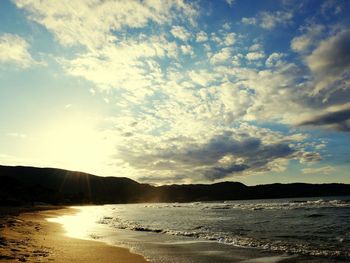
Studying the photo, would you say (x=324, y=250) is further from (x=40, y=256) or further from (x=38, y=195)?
(x=38, y=195)

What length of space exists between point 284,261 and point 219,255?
3.29 m

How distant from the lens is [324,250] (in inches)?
773

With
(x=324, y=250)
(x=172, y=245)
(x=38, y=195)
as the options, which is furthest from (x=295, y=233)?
(x=38, y=195)

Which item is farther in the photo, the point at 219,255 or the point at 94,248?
the point at 94,248

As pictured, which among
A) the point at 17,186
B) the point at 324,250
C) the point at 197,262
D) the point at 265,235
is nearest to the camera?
the point at 197,262

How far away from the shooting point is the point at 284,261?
16.4 m

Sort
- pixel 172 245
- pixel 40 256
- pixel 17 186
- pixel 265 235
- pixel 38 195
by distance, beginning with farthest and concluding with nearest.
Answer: pixel 38 195 < pixel 17 186 < pixel 265 235 < pixel 172 245 < pixel 40 256

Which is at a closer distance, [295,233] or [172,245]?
[172,245]

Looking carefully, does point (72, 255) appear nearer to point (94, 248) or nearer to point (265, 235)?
point (94, 248)

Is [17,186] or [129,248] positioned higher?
[17,186]

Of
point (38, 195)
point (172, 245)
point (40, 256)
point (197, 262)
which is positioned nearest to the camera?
point (40, 256)

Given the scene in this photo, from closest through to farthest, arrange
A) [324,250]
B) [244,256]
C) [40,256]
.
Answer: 1. [40,256]
2. [244,256]
3. [324,250]

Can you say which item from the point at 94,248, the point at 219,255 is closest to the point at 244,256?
the point at 219,255

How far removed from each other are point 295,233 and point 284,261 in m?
13.0
